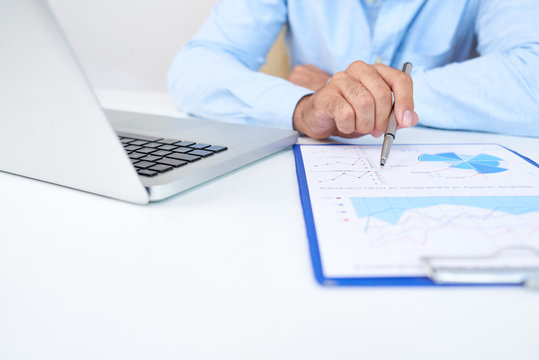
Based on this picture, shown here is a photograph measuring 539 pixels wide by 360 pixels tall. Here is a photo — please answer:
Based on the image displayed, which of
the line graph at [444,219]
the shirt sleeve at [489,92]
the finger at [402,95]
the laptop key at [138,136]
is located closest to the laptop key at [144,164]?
the laptop key at [138,136]

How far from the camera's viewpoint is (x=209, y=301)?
0.28 meters

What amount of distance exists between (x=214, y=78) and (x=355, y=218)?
58 cm

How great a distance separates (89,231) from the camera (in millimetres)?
372

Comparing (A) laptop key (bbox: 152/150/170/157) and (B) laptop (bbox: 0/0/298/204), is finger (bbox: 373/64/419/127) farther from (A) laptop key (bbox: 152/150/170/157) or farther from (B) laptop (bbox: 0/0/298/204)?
(A) laptop key (bbox: 152/150/170/157)

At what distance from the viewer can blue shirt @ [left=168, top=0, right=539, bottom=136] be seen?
28.5 inches

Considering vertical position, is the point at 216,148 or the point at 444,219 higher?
the point at 216,148

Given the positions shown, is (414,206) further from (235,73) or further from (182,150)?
(235,73)

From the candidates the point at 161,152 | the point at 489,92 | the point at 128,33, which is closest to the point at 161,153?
the point at 161,152

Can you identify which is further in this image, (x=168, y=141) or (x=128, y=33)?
(x=128, y=33)

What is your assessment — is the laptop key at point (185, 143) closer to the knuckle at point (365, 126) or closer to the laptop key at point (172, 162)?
the laptop key at point (172, 162)

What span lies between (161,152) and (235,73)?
1.31 ft

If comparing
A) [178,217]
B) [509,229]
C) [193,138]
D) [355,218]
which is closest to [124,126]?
[193,138]

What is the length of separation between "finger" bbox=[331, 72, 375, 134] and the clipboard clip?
0.31 metres

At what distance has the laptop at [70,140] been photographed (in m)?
0.32
